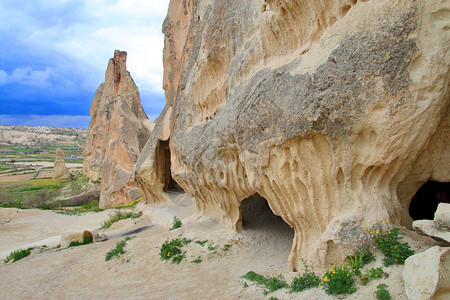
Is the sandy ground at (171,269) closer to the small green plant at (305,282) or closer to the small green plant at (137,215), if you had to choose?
the small green plant at (305,282)

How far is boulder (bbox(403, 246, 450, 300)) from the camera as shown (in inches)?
121

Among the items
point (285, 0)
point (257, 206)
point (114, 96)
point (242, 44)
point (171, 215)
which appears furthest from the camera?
point (114, 96)

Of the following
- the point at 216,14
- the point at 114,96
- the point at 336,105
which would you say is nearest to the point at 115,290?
the point at 336,105

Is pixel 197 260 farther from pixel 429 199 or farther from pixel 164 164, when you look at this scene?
pixel 164 164

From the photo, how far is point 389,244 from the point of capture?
419 centimetres

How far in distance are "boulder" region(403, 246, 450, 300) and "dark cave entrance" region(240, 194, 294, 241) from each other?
4513 mm

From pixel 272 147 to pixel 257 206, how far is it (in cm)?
433

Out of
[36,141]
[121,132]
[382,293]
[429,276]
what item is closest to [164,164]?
[121,132]

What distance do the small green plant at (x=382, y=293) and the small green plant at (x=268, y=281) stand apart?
1.54 metres

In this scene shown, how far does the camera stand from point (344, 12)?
17.0 feet

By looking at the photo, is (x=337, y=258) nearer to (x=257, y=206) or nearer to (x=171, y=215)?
(x=257, y=206)

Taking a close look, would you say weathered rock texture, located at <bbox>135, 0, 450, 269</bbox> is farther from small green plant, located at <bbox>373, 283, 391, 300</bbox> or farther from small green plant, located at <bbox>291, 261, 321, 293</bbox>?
small green plant, located at <bbox>373, 283, 391, 300</bbox>

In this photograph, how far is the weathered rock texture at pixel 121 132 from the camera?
22.0m

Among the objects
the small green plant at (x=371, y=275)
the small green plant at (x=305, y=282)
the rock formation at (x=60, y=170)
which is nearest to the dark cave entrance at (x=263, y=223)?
the small green plant at (x=305, y=282)
